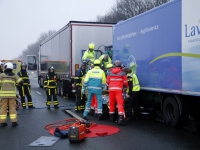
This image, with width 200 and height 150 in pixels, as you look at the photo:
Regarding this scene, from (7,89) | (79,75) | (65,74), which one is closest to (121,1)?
(65,74)

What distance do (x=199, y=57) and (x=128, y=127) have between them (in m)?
3.01

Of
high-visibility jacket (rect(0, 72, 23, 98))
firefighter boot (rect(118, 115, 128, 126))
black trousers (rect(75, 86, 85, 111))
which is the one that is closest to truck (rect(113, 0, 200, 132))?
firefighter boot (rect(118, 115, 128, 126))

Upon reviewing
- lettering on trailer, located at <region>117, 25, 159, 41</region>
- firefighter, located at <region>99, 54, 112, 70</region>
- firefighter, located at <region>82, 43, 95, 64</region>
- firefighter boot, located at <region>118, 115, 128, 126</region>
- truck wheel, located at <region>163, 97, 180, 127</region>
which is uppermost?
lettering on trailer, located at <region>117, 25, 159, 41</region>

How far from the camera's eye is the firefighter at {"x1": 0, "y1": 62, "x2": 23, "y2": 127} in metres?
9.77

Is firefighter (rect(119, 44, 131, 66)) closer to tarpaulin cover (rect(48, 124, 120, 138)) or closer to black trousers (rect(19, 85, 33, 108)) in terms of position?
tarpaulin cover (rect(48, 124, 120, 138))

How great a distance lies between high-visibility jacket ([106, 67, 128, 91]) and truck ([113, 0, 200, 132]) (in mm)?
735

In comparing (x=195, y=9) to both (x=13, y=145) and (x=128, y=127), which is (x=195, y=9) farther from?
(x=13, y=145)

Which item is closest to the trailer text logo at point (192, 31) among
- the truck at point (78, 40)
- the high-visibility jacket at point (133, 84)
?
the high-visibility jacket at point (133, 84)

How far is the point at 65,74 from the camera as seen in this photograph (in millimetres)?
17531

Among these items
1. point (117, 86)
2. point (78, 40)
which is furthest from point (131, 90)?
point (78, 40)

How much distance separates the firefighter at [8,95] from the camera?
32.0ft

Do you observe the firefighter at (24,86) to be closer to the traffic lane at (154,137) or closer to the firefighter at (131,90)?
the firefighter at (131,90)

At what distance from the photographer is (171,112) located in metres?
9.38

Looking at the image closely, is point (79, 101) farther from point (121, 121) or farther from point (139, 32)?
point (139, 32)
